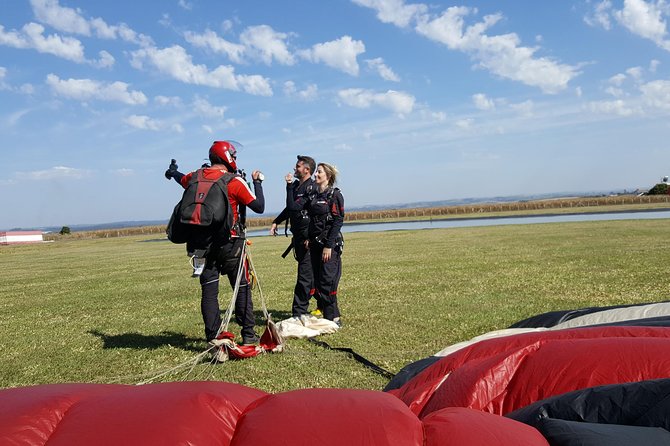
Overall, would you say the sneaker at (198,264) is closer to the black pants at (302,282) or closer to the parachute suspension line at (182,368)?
the parachute suspension line at (182,368)

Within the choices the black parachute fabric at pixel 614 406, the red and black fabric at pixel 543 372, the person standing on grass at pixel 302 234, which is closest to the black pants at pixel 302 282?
the person standing on grass at pixel 302 234

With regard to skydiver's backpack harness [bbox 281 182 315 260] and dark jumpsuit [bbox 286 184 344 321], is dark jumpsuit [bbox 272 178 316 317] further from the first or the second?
dark jumpsuit [bbox 286 184 344 321]

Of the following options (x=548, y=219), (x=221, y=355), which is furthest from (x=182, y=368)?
(x=548, y=219)

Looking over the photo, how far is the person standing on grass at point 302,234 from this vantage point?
6.75m

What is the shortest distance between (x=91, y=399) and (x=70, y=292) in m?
11.0

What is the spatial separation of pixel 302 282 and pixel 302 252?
40 centimetres

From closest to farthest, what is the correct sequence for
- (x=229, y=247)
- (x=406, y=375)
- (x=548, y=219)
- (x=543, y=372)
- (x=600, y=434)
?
(x=600, y=434) → (x=543, y=372) → (x=406, y=375) → (x=229, y=247) → (x=548, y=219)

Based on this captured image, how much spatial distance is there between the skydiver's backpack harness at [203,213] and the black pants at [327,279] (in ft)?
5.68

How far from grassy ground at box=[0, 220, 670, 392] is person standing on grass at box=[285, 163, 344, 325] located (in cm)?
49

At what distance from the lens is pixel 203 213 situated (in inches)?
191

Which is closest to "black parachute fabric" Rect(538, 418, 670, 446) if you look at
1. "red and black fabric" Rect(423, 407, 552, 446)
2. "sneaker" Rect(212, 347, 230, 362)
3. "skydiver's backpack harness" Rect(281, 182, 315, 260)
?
"red and black fabric" Rect(423, 407, 552, 446)

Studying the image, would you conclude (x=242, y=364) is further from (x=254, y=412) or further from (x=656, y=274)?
(x=656, y=274)

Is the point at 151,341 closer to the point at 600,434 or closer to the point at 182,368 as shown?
the point at 182,368

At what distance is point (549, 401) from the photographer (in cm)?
192
